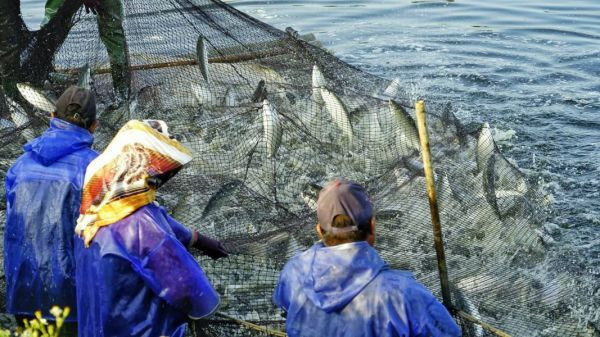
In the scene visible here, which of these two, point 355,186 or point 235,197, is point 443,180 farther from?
point 355,186

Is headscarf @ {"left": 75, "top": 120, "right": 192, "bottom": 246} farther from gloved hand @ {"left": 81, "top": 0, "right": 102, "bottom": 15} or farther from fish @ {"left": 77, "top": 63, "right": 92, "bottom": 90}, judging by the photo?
gloved hand @ {"left": 81, "top": 0, "right": 102, "bottom": 15}

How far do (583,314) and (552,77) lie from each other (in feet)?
24.8

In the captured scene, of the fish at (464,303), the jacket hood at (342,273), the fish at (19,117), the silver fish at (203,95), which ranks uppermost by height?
the jacket hood at (342,273)

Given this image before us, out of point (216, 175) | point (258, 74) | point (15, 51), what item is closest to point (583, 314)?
point (216, 175)

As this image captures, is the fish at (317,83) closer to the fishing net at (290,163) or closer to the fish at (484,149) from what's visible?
the fishing net at (290,163)

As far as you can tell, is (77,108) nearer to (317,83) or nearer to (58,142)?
(58,142)

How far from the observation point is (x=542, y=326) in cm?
485

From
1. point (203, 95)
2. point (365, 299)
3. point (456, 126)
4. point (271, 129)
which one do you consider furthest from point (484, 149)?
point (365, 299)

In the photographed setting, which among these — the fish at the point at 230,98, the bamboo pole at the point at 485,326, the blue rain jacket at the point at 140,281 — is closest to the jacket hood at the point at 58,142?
the blue rain jacket at the point at 140,281

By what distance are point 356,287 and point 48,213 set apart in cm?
183

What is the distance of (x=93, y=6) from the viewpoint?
7.54 metres

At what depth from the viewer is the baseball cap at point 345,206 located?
9.18ft

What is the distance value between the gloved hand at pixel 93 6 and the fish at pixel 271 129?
2383 millimetres

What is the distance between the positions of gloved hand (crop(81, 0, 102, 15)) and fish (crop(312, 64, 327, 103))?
251 centimetres
